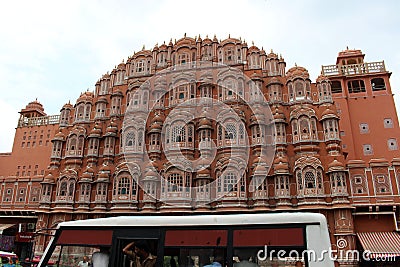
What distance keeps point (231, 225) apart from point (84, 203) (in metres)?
21.9

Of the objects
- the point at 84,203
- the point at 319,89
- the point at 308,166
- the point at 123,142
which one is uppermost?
the point at 319,89

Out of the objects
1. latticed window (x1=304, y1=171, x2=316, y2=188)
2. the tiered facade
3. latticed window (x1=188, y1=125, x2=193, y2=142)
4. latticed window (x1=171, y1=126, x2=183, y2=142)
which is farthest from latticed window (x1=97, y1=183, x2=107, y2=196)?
latticed window (x1=304, y1=171, x2=316, y2=188)

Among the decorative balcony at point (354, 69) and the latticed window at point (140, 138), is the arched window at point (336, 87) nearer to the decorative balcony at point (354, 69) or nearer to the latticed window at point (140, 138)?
the decorative balcony at point (354, 69)

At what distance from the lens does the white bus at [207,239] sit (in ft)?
20.6

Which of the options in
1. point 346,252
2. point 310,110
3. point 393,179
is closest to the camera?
point 346,252

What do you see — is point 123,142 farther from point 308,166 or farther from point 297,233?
point 297,233

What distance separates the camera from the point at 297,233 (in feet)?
20.8

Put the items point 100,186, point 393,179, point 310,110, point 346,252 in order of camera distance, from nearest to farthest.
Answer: point 346,252 < point 393,179 < point 310,110 < point 100,186

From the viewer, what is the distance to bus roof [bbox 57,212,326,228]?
6426 millimetres

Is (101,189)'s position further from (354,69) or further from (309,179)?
(354,69)

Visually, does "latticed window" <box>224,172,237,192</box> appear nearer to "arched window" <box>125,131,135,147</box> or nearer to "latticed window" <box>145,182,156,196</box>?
"latticed window" <box>145,182,156,196</box>

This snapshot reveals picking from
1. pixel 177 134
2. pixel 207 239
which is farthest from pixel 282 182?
pixel 207 239

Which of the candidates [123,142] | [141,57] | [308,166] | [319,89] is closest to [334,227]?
[308,166]

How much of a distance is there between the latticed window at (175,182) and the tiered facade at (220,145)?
0.07m
